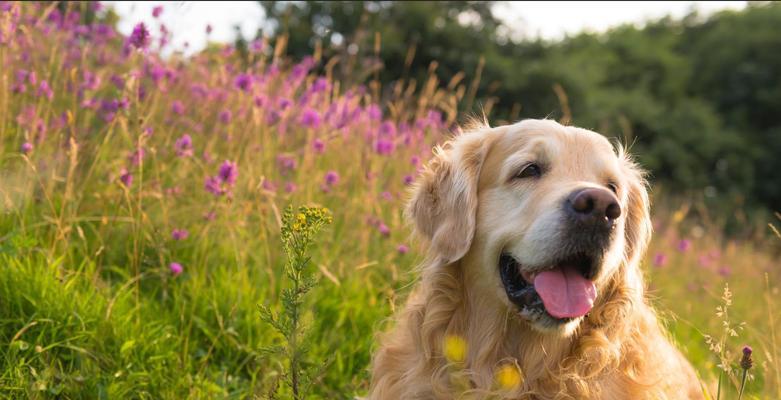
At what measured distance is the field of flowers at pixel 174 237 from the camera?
2.76 metres

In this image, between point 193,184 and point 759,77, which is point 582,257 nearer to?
point 193,184

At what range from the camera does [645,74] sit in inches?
1110

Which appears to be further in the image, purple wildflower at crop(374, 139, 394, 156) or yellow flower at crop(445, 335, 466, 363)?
purple wildflower at crop(374, 139, 394, 156)

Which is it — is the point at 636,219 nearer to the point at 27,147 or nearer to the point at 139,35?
the point at 139,35

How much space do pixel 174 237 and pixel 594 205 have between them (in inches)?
76.7

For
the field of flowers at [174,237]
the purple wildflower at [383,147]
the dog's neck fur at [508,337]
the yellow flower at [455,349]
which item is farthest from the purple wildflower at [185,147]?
the yellow flower at [455,349]

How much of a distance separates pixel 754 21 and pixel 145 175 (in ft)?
101

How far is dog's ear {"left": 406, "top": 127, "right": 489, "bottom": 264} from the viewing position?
2.61m

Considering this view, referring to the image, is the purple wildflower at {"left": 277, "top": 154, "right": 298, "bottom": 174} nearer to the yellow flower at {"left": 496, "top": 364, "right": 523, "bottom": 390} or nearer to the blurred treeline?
the yellow flower at {"left": 496, "top": 364, "right": 523, "bottom": 390}

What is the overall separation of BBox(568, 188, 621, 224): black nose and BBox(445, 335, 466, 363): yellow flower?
64 cm

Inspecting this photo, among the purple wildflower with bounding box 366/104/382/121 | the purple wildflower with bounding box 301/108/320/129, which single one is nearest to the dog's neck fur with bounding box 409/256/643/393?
the purple wildflower with bounding box 301/108/320/129

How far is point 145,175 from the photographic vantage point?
3861 millimetres

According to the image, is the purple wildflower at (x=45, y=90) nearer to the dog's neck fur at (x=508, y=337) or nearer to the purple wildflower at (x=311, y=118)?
the purple wildflower at (x=311, y=118)

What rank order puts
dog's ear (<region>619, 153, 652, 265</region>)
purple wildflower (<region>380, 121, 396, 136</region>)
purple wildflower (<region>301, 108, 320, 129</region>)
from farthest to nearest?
1. purple wildflower (<region>380, 121, 396, 136</region>)
2. purple wildflower (<region>301, 108, 320, 129</region>)
3. dog's ear (<region>619, 153, 652, 265</region>)
